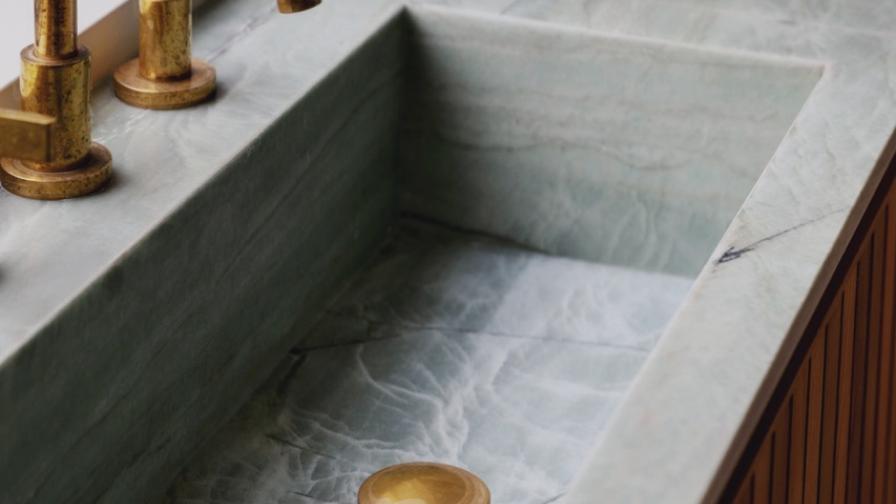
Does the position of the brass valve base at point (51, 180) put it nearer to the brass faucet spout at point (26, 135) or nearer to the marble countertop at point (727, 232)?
the marble countertop at point (727, 232)

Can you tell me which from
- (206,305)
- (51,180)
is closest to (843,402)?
(206,305)

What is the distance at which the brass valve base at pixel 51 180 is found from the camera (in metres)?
0.93

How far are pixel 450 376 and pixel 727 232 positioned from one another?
10.1 inches

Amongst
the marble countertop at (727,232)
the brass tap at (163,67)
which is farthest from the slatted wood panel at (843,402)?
the brass tap at (163,67)

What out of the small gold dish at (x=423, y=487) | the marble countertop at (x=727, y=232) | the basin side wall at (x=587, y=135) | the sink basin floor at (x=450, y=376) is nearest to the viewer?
the marble countertop at (x=727, y=232)

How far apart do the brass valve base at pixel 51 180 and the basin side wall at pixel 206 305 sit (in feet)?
0.21

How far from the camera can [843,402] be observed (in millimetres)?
1064

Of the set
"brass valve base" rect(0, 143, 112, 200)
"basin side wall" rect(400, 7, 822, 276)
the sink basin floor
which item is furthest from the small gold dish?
"basin side wall" rect(400, 7, 822, 276)

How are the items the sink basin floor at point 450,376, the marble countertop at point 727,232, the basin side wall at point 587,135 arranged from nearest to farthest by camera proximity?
the marble countertop at point 727,232 → the sink basin floor at point 450,376 → the basin side wall at point 587,135

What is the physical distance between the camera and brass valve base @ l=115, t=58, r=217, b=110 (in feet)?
3.47

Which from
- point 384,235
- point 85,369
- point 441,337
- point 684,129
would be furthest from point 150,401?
point 684,129

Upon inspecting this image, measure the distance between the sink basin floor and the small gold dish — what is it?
7 cm

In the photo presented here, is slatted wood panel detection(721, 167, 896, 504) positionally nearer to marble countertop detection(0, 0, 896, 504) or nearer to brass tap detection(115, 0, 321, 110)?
marble countertop detection(0, 0, 896, 504)

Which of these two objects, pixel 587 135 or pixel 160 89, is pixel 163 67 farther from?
pixel 587 135
